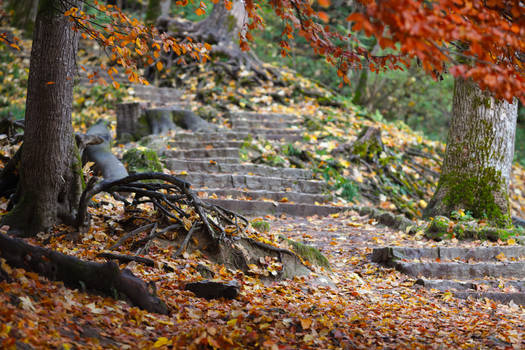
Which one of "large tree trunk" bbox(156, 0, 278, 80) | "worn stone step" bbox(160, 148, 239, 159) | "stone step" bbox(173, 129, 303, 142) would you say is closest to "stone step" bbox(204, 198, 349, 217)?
"worn stone step" bbox(160, 148, 239, 159)

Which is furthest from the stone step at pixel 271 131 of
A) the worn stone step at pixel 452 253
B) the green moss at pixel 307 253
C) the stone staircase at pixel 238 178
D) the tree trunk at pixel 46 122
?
the tree trunk at pixel 46 122

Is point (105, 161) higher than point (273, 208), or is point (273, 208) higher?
point (105, 161)

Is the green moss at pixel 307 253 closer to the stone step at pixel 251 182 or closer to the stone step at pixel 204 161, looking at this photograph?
the stone step at pixel 251 182

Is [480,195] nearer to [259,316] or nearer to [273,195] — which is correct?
[273,195]

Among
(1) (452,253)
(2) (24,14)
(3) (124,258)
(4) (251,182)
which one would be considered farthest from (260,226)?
(2) (24,14)

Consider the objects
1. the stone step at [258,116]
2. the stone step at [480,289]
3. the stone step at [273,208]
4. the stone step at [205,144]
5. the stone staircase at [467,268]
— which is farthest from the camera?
the stone step at [258,116]

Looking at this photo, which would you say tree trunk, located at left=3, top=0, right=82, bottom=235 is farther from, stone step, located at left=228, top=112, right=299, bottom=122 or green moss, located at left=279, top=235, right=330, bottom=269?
stone step, located at left=228, top=112, right=299, bottom=122

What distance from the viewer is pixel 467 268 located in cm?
558

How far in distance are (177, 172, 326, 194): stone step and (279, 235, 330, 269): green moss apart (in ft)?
11.3

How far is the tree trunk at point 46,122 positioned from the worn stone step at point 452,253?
4038mm

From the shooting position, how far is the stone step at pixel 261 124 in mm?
11689

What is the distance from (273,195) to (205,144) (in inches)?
100

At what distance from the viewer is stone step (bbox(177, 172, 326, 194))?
8811 mm

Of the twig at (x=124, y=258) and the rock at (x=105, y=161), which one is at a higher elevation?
the rock at (x=105, y=161)
